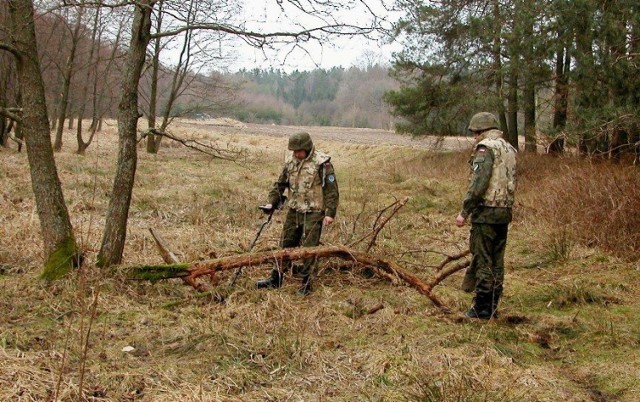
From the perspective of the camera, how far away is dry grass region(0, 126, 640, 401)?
4133 mm

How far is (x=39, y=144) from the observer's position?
20.2ft

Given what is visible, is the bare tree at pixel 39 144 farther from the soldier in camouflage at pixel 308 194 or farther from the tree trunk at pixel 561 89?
the tree trunk at pixel 561 89

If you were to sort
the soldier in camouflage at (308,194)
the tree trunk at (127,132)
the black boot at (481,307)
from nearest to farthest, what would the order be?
1. the black boot at (481,307)
2. the tree trunk at (127,132)
3. the soldier in camouflage at (308,194)

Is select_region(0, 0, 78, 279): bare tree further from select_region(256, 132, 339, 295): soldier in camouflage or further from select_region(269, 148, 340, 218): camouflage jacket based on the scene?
select_region(269, 148, 340, 218): camouflage jacket

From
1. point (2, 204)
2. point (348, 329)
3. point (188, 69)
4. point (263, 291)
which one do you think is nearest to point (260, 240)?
point (263, 291)

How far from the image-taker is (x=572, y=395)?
13.9 feet

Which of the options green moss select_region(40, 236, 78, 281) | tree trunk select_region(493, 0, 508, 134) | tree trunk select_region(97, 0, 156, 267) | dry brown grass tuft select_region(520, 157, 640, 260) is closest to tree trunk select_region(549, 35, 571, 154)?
tree trunk select_region(493, 0, 508, 134)

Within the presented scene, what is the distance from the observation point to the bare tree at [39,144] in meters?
5.95

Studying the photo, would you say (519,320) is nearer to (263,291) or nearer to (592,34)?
(263,291)

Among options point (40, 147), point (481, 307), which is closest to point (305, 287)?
point (481, 307)

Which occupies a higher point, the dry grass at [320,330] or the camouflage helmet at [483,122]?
the camouflage helmet at [483,122]

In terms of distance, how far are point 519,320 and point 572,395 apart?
5.62 ft

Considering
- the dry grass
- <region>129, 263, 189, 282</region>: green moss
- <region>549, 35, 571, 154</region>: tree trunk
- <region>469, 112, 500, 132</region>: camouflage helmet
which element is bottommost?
the dry grass

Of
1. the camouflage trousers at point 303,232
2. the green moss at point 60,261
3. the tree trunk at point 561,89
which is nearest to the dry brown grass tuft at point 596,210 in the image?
the camouflage trousers at point 303,232
